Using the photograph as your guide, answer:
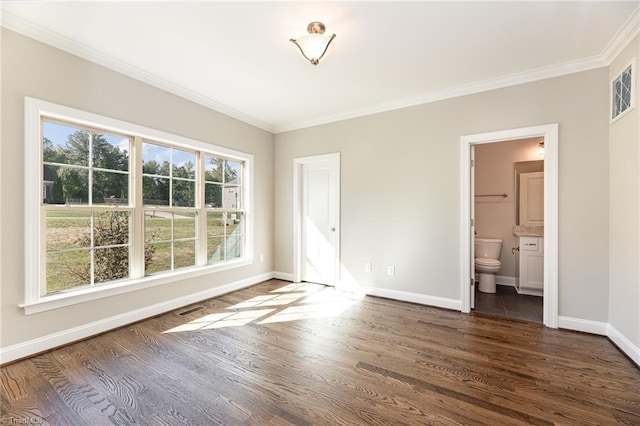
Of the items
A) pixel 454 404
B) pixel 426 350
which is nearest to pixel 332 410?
pixel 454 404

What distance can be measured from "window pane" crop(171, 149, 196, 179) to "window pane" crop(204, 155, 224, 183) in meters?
0.18

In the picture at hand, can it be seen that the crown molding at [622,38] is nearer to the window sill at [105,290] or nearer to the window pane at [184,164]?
the window pane at [184,164]

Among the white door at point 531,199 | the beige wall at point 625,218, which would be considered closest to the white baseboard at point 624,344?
the beige wall at point 625,218

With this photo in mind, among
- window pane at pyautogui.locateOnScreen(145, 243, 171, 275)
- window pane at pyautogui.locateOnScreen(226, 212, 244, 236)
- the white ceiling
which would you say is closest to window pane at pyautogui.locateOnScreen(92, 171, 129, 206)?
window pane at pyautogui.locateOnScreen(145, 243, 171, 275)

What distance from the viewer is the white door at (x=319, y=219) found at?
4.36m

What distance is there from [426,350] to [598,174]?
7.98 ft

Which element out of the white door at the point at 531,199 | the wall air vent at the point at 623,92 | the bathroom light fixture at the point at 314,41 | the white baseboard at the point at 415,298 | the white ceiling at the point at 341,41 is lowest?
the white baseboard at the point at 415,298

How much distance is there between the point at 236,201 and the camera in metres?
4.33

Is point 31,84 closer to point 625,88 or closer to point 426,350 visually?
point 426,350

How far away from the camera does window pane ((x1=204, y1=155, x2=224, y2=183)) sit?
151 inches

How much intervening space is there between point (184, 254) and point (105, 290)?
98 centimetres

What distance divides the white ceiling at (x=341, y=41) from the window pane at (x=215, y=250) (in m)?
1.99

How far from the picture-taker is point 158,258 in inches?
129

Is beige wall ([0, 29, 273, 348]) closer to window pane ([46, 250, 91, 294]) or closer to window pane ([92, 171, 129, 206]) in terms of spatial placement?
window pane ([46, 250, 91, 294])
